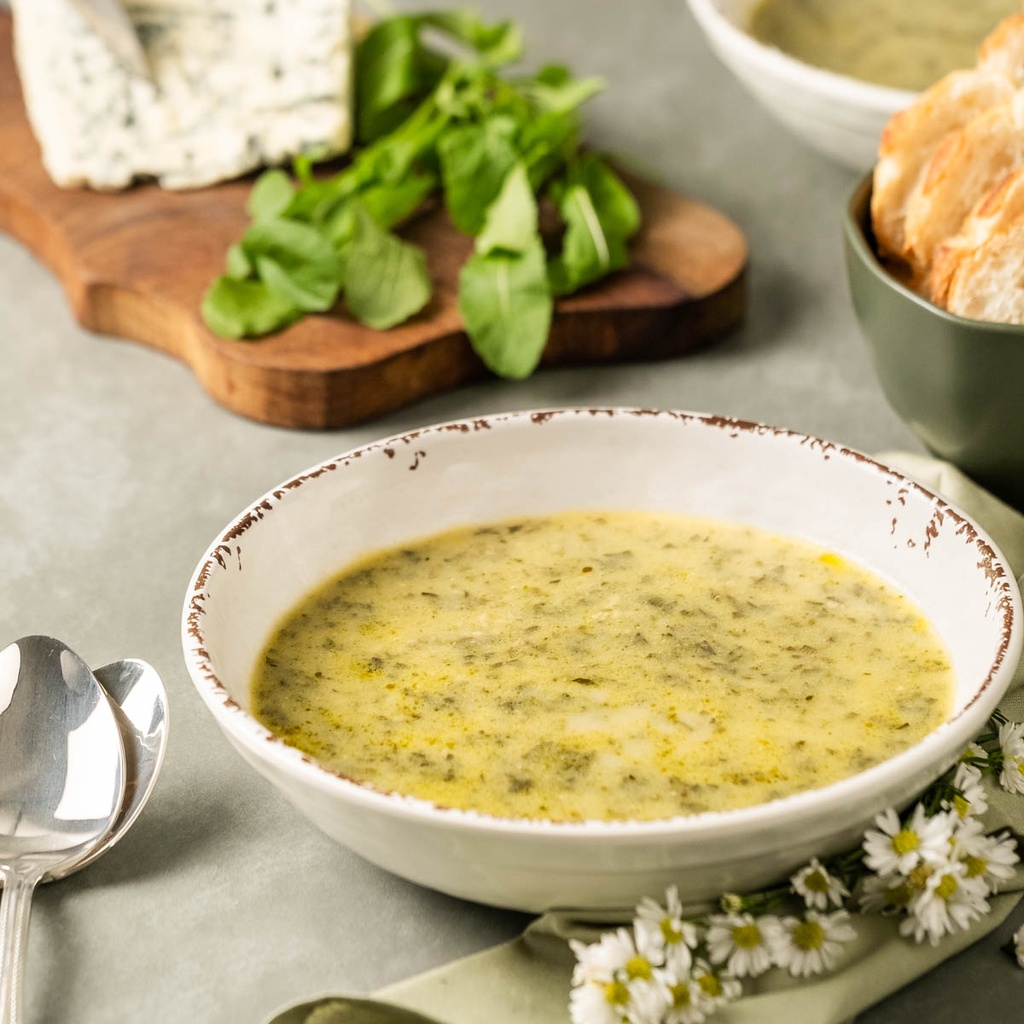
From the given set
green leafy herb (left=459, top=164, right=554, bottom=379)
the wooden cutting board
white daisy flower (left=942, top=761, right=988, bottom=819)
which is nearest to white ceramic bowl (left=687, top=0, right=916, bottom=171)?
the wooden cutting board

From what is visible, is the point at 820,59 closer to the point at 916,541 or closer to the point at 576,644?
the point at 916,541

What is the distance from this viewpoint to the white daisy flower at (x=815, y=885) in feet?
3.99

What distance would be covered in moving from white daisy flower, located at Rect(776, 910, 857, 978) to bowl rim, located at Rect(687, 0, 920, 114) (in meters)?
1.39

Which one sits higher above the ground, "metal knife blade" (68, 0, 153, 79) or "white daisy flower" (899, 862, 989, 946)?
"white daisy flower" (899, 862, 989, 946)

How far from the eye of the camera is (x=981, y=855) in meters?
1.27

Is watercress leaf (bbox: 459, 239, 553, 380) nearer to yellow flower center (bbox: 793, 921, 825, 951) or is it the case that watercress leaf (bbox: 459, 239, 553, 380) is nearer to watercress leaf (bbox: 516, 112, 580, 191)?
watercress leaf (bbox: 516, 112, 580, 191)

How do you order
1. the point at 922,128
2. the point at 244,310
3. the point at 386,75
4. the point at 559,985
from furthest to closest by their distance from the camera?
the point at 386,75, the point at 244,310, the point at 922,128, the point at 559,985

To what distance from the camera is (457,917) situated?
1344 millimetres

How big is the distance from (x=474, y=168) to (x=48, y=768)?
4.44ft

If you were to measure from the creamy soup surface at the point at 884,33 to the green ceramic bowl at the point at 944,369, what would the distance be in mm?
790

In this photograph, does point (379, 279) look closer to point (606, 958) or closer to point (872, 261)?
point (872, 261)

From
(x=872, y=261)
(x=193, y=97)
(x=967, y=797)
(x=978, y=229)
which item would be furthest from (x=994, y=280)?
(x=193, y=97)

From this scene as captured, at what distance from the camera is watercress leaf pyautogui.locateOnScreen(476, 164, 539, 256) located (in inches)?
90.7

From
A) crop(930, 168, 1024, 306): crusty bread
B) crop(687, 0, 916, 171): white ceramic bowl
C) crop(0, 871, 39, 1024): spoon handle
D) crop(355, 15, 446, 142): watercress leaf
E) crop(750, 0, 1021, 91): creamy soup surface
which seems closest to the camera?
crop(0, 871, 39, 1024): spoon handle
